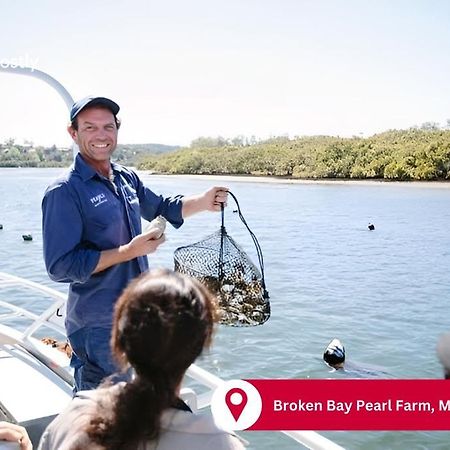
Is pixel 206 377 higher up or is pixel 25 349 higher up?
pixel 206 377

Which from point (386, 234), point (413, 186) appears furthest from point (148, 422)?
point (413, 186)

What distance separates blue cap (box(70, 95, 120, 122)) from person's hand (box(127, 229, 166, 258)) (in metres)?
0.46

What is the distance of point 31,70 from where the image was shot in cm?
273

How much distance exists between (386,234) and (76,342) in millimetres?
18910

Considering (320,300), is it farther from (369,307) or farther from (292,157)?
(292,157)

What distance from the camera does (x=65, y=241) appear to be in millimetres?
1780

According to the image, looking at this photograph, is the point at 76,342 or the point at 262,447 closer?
the point at 76,342

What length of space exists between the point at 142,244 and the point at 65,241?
9.6 inches

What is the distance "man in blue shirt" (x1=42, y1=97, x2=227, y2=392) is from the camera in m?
1.79

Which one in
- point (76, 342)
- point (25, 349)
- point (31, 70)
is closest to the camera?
point (76, 342)

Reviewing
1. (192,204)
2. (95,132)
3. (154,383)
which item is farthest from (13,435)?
(192,204)

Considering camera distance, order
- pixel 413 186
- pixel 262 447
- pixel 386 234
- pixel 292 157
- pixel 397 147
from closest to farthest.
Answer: pixel 262 447, pixel 386 234, pixel 413 186, pixel 397 147, pixel 292 157

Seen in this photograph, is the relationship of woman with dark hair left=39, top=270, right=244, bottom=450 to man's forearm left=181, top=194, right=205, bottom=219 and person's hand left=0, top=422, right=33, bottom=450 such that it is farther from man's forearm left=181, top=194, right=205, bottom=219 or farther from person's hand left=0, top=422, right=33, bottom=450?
man's forearm left=181, top=194, right=205, bottom=219

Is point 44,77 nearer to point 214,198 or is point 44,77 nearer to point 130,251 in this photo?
point 214,198
